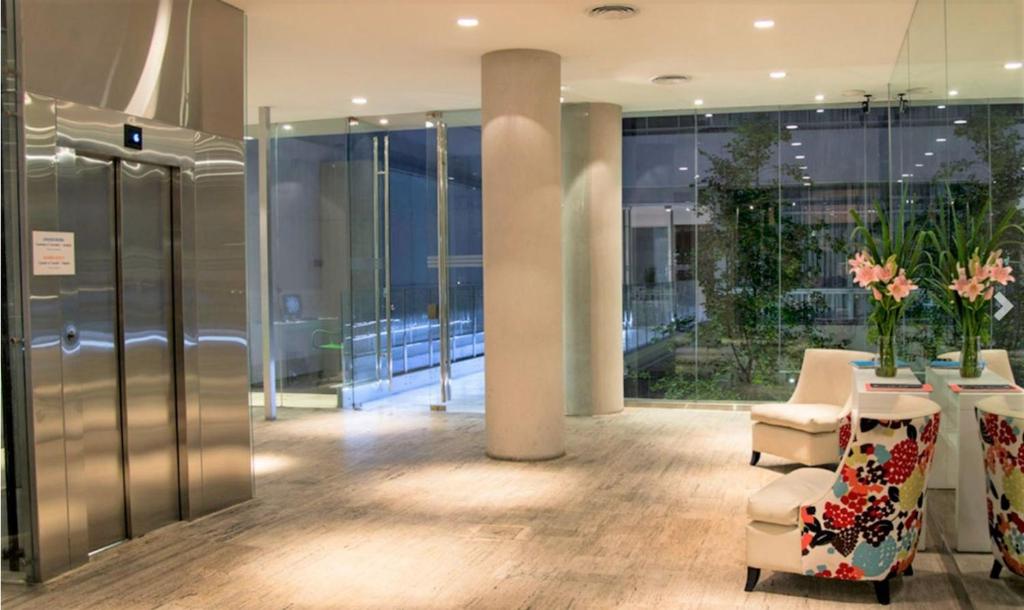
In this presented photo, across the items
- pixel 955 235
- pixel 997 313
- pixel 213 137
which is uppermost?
pixel 213 137

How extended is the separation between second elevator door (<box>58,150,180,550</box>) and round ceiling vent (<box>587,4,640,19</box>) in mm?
3164

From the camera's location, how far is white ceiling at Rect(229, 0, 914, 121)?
7.02 m

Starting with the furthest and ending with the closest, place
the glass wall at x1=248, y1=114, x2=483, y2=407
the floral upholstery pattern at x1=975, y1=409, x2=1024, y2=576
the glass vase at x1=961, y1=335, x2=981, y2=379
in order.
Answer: the glass wall at x1=248, y1=114, x2=483, y2=407
the glass vase at x1=961, y1=335, x2=981, y2=379
the floral upholstery pattern at x1=975, y1=409, x2=1024, y2=576

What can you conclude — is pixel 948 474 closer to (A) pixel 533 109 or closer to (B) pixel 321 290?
(A) pixel 533 109

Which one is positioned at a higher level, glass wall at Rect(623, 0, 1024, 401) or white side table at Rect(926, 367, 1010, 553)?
glass wall at Rect(623, 0, 1024, 401)

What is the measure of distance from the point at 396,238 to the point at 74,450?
6.70 metres

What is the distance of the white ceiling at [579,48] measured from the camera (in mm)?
7020

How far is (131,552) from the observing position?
5.85 metres

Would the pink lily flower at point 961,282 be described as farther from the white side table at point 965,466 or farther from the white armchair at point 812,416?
the white armchair at point 812,416

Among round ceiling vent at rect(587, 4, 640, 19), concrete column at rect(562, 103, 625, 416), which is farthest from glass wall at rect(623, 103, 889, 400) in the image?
round ceiling vent at rect(587, 4, 640, 19)

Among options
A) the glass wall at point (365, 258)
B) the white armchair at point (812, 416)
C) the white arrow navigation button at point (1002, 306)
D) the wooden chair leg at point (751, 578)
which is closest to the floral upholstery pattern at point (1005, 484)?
the white arrow navigation button at point (1002, 306)

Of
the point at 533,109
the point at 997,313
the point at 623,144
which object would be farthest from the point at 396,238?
the point at 997,313

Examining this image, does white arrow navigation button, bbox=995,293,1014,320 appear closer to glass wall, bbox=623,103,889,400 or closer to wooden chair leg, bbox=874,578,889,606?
wooden chair leg, bbox=874,578,889,606

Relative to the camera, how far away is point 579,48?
825 cm
